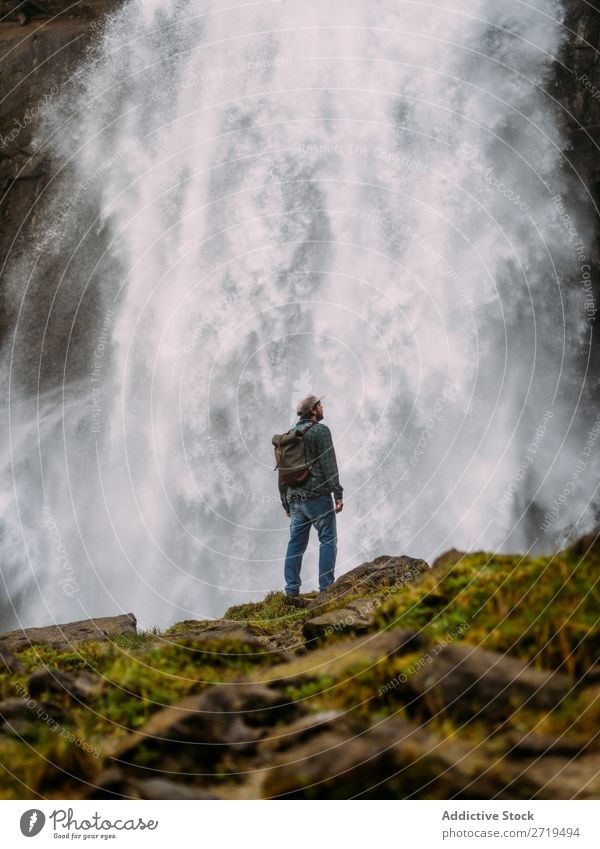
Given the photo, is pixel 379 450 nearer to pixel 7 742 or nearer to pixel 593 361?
pixel 593 361

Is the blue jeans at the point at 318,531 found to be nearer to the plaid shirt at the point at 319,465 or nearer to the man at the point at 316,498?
the man at the point at 316,498

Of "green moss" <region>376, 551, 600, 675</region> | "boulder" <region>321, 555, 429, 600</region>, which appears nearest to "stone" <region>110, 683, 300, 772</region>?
"green moss" <region>376, 551, 600, 675</region>

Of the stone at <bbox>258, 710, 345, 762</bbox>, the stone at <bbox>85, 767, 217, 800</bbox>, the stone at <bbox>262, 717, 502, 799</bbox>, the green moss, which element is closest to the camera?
the stone at <bbox>262, 717, 502, 799</bbox>

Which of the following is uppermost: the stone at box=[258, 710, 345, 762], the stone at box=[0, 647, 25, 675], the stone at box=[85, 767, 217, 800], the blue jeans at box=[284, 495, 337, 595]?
the blue jeans at box=[284, 495, 337, 595]

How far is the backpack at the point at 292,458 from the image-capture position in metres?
11.8

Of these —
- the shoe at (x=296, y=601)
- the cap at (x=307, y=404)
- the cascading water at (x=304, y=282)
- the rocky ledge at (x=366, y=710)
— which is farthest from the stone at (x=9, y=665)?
the cascading water at (x=304, y=282)

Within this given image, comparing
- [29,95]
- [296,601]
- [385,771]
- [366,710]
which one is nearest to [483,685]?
[366,710]

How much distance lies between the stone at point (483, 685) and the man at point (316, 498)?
6693mm

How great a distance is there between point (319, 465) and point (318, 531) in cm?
107

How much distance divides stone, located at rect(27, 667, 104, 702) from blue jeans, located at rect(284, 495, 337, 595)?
6491 millimetres

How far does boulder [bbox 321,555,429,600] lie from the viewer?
35.9 ft

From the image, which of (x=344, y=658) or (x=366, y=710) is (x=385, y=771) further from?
(x=344, y=658)

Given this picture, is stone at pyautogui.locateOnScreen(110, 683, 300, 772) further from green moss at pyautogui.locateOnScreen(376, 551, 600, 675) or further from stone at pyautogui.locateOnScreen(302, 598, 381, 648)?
stone at pyautogui.locateOnScreen(302, 598, 381, 648)
